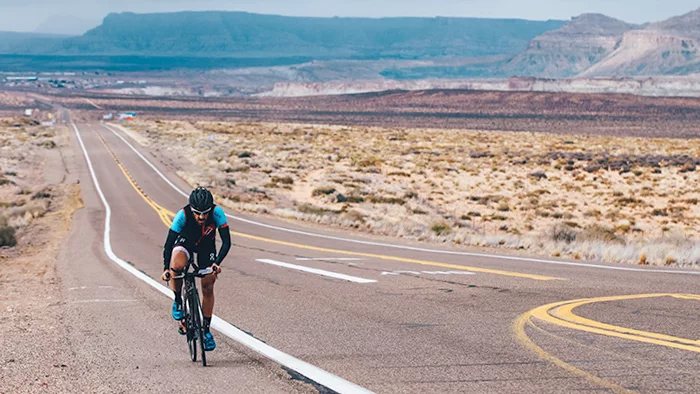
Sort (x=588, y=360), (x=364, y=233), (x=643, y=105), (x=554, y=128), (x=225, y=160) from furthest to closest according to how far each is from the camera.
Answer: (x=643, y=105) → (x=554, y=128) → (x=225, y=160) → (x=364, y=233) → (x=588, y=360)

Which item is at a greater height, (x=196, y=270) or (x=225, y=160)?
(x=196, y=270)

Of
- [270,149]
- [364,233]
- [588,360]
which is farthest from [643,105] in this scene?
[588,360]

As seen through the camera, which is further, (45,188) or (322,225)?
(45,188)

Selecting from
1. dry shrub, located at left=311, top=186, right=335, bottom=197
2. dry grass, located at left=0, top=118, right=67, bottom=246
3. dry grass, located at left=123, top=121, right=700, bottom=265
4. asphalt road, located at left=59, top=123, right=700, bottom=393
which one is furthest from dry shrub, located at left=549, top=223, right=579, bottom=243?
dry shrub, located at left=311, top=186, right=335, bottom=197

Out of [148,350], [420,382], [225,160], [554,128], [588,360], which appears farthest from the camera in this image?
[554,128]

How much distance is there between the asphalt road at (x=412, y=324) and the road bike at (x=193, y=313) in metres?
0.19

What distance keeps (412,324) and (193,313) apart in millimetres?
2706

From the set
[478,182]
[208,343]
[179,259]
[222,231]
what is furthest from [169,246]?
[478,182]

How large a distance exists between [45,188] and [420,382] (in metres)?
36.6

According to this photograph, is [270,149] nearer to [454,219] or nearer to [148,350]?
[454,219]

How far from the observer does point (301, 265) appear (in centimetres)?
1593

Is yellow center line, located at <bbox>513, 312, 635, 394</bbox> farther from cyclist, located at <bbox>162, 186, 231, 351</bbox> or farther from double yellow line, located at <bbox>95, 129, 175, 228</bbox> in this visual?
double yellow line, located at <bbox>95, 129, 175, 228</bbox>

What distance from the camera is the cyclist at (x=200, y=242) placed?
26.1 ft

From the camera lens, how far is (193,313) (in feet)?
26.4
